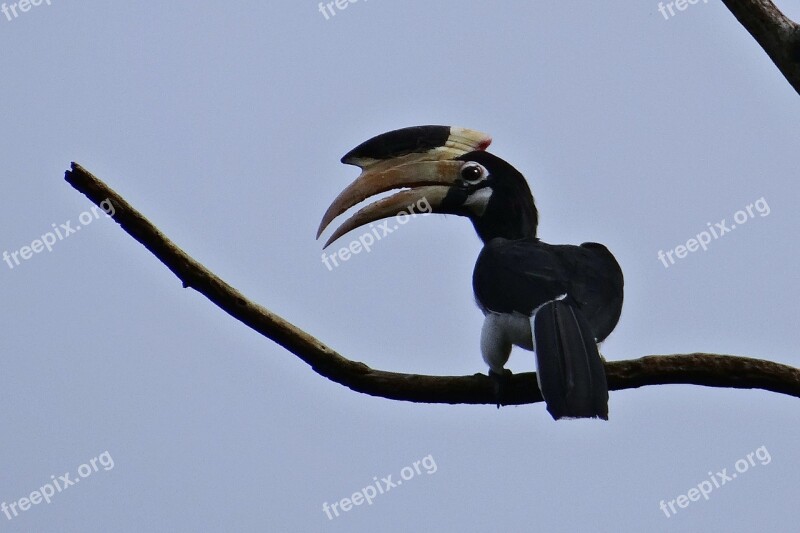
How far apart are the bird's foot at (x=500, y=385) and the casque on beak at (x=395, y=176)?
111cm

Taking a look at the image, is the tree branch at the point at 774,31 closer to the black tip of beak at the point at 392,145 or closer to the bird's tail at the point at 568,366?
the bird's tail at the point at 568,366

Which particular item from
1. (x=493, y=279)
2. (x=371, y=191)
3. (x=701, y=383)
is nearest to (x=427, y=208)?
(x=371, y=191)

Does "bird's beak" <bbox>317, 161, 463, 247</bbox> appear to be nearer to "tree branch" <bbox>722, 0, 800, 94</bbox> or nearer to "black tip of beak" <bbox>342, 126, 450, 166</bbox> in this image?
"black tip of beak" <bbox>342, 126, 450, 166</bbox>

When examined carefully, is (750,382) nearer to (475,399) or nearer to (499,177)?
(475,399)

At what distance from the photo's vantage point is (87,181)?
3115mm

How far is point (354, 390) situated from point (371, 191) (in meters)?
1.40

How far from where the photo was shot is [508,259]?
424 cm

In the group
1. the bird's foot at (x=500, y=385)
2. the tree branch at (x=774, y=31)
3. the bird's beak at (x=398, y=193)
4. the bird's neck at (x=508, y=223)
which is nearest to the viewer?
the tree branch at (x=774, y=31)

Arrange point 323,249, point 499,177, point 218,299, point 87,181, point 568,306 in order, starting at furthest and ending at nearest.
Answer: point 499,177 < point 323,249 < point 568,306 < point 218,299 < point 87,181

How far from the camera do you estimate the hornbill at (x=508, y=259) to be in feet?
11.6

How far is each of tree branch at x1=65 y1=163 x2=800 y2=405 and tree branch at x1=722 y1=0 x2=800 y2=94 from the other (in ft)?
3.06

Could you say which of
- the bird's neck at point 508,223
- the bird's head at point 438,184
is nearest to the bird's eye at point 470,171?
the bird's head at point 438,184

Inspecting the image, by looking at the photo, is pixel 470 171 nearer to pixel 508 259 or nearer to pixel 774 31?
pixel 508 259

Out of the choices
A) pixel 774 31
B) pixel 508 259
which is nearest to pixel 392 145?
pixel 508 259
